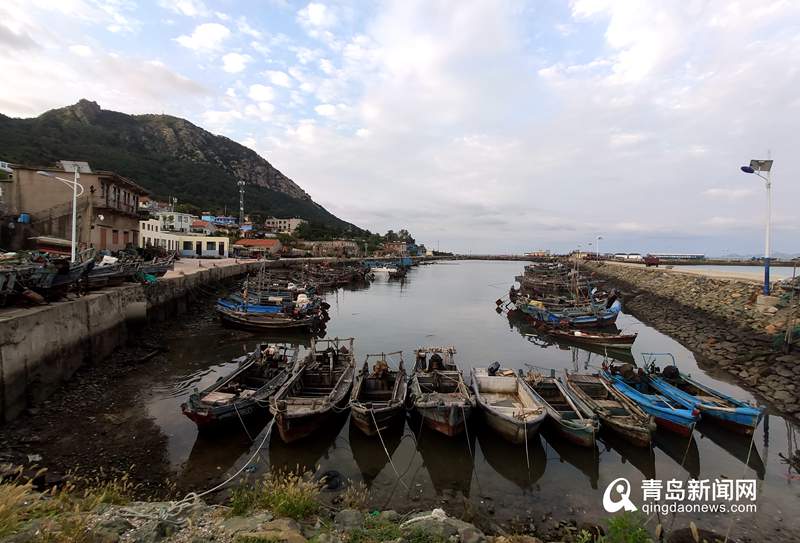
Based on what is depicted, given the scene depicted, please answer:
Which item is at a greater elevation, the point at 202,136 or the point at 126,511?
the point at 202,136

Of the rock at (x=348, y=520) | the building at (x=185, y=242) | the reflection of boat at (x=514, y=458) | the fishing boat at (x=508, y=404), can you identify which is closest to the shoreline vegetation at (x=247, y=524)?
the rock at (x=348, y=520)

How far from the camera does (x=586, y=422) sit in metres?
12.0

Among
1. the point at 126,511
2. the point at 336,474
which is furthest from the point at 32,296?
the point at 336,474

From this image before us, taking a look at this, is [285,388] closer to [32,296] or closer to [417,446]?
[417,446]

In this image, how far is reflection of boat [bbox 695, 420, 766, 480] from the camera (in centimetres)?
1186

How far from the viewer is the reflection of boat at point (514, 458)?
11.0m

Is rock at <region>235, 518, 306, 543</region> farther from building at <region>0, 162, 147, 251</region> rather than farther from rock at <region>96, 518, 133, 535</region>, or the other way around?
building at <region>0, 162, 147, 251</region>

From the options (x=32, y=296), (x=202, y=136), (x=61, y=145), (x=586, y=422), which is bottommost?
(x=586, y=422)

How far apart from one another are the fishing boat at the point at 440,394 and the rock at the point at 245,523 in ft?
22.1

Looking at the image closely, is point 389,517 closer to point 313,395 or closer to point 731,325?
point 313,395

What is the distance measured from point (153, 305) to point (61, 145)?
11884cm

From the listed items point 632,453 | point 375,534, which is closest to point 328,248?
point 632,453

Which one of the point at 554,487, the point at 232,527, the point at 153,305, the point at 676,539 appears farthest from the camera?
the point at 153,305

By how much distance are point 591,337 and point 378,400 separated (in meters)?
18.7
